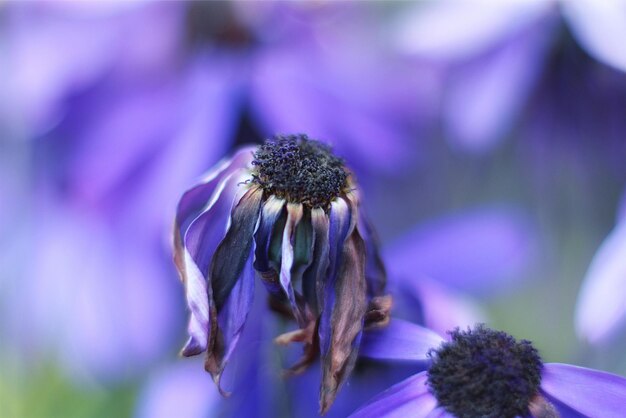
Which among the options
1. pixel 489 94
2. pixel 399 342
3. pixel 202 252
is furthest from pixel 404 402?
pixel 489 94

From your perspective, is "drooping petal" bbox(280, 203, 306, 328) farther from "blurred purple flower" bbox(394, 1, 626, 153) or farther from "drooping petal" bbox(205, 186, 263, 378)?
"blurred purple flower" bbox(394, 1, 626, 153)

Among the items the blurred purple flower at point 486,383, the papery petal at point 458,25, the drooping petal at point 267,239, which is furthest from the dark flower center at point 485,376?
the papery petal at point 458,25

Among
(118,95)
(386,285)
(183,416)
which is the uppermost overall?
(118,95)

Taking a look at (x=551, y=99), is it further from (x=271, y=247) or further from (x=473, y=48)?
(x=271, y=247)

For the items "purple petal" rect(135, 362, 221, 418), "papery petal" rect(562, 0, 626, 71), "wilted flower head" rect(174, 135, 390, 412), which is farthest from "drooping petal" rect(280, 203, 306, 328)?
"papery petal" rect(562, 0, 626, 71)

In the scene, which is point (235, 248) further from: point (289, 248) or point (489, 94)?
point (489, 94)

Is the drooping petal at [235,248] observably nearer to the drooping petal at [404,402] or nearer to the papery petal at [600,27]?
the drooping petal at [404,402]

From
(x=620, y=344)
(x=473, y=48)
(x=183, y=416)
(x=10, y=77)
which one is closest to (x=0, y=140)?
(x=10, y=77)
